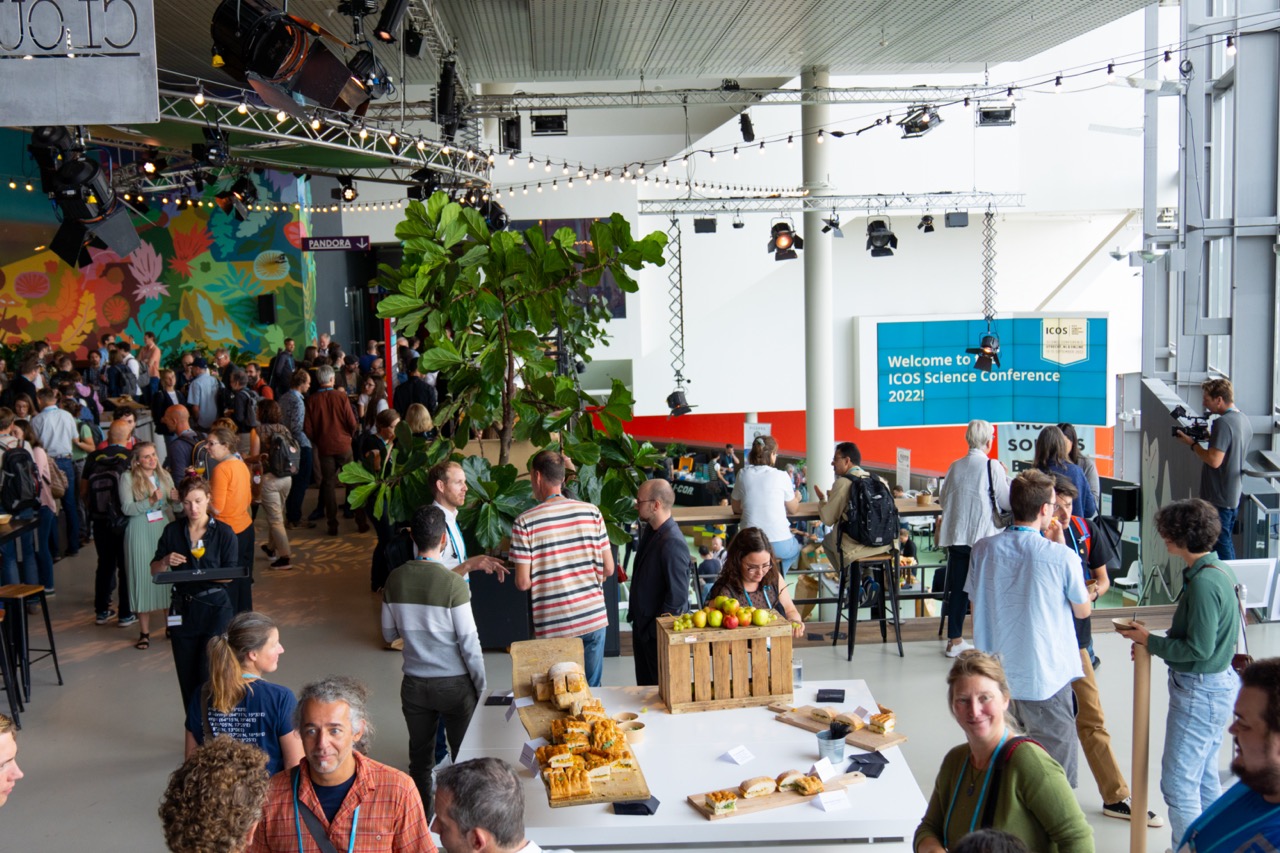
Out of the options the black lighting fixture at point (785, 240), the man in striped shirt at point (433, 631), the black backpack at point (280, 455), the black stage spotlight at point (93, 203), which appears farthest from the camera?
the black lighting fixture at point (785, 240)

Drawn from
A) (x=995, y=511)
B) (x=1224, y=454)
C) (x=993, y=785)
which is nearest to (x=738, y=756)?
(x=993, y=785)

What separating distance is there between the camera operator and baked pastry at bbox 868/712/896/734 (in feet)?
15.0

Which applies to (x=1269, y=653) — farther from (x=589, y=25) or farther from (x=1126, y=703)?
(x=589, y=25)

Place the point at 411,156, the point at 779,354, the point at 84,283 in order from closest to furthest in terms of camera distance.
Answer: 1. the point at 411,156
2. the point at 84,283
3. the point at 779,354

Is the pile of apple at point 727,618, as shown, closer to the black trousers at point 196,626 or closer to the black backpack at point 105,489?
the black trousers at point 196,626

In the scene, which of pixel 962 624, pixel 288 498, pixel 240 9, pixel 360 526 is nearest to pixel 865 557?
pixel 962 624

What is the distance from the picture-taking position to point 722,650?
4.18 meters

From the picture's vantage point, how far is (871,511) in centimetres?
670

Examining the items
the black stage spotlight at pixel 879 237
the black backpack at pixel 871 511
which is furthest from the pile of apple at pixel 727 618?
the black stage spotlight at pixel 879 237

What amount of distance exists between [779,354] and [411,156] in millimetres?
10761

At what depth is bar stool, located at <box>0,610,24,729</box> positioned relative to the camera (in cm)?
605

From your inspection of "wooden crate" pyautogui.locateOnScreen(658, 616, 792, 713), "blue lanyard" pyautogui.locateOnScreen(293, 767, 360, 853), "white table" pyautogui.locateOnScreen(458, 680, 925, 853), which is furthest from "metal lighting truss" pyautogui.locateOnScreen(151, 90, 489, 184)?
"blue lanyard" pyautogui.locateOnScreen(293, 767, 360, 853)

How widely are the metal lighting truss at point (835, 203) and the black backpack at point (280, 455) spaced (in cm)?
859

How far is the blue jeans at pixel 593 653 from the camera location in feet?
16.9
